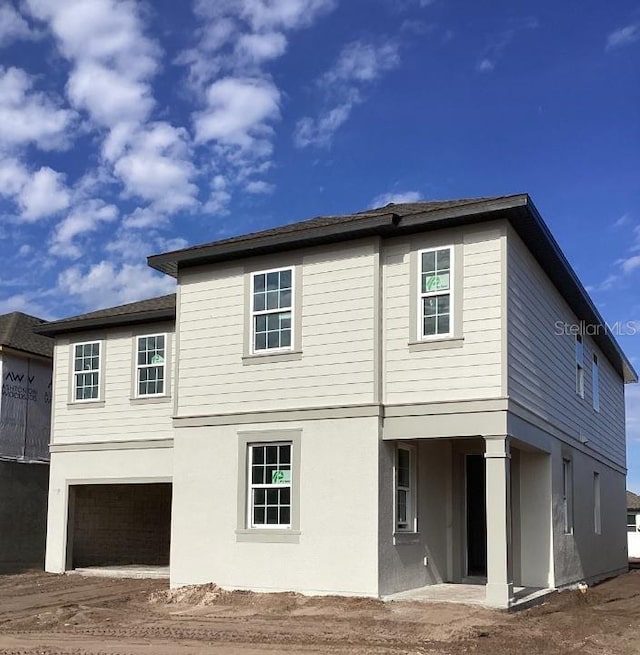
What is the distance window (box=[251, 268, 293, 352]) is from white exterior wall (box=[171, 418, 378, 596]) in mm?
1493

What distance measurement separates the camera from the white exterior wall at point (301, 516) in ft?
46.6

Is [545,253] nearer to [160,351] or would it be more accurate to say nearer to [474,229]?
[474,229]

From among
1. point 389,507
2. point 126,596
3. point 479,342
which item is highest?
point 479,342

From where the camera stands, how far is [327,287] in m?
15.2

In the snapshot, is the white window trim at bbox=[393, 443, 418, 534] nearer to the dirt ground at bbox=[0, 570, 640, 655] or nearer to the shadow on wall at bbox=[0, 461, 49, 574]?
the dirt ground at bbox=[0, 570, 640, 655]

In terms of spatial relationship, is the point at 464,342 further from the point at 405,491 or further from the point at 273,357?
the point at 273,357

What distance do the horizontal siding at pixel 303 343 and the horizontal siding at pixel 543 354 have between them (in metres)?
2.35

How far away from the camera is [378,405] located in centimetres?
1441

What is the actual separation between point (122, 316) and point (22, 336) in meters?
4.32

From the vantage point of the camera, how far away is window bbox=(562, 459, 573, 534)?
17750 millimetres

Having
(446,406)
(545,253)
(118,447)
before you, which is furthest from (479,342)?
(118,447)

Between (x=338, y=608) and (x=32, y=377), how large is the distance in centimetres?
1263

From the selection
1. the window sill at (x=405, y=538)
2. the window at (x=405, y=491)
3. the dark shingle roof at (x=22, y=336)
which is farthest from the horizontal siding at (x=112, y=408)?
the window sill at (x=405, y=538)

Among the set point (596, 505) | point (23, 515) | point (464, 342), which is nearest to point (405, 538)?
point (464, 342)
